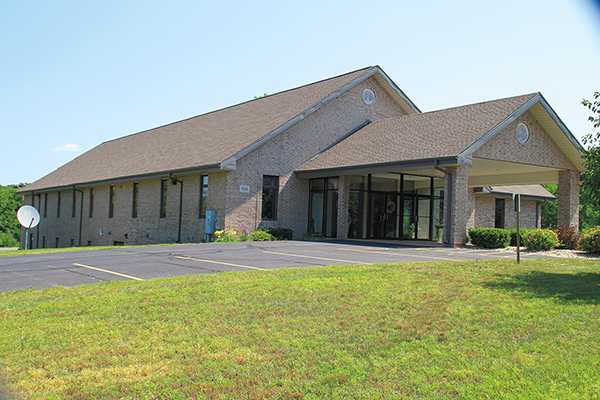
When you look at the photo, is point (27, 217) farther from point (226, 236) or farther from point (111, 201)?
point (226, 236)

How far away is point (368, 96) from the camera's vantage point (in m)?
27.1

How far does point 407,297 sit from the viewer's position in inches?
310

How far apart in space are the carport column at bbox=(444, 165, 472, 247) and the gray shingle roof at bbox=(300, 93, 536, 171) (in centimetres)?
97

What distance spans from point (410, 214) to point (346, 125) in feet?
18.2

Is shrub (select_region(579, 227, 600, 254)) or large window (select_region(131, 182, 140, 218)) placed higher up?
large window (select_region(131, 182, 140, 218))

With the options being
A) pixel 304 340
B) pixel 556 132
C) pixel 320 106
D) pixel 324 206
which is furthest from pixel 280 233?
pixel 304 340

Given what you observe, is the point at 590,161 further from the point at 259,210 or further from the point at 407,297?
the point at 259,210

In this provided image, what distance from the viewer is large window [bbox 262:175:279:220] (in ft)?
74.6

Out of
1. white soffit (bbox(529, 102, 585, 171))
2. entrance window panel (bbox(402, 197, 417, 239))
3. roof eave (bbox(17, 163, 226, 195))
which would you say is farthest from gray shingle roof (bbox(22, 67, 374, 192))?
white soffit (bbox(529, 102, 585, 171))

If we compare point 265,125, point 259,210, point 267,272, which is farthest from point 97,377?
point 265,125

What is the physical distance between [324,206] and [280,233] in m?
2.95

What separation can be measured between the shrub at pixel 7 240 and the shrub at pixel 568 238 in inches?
2306

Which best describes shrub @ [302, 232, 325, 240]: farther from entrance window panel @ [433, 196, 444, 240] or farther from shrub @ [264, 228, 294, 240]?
entrance window panel @ [433, 196, 444, 240]

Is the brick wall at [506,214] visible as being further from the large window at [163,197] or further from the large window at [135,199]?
the large window at [135,199]
